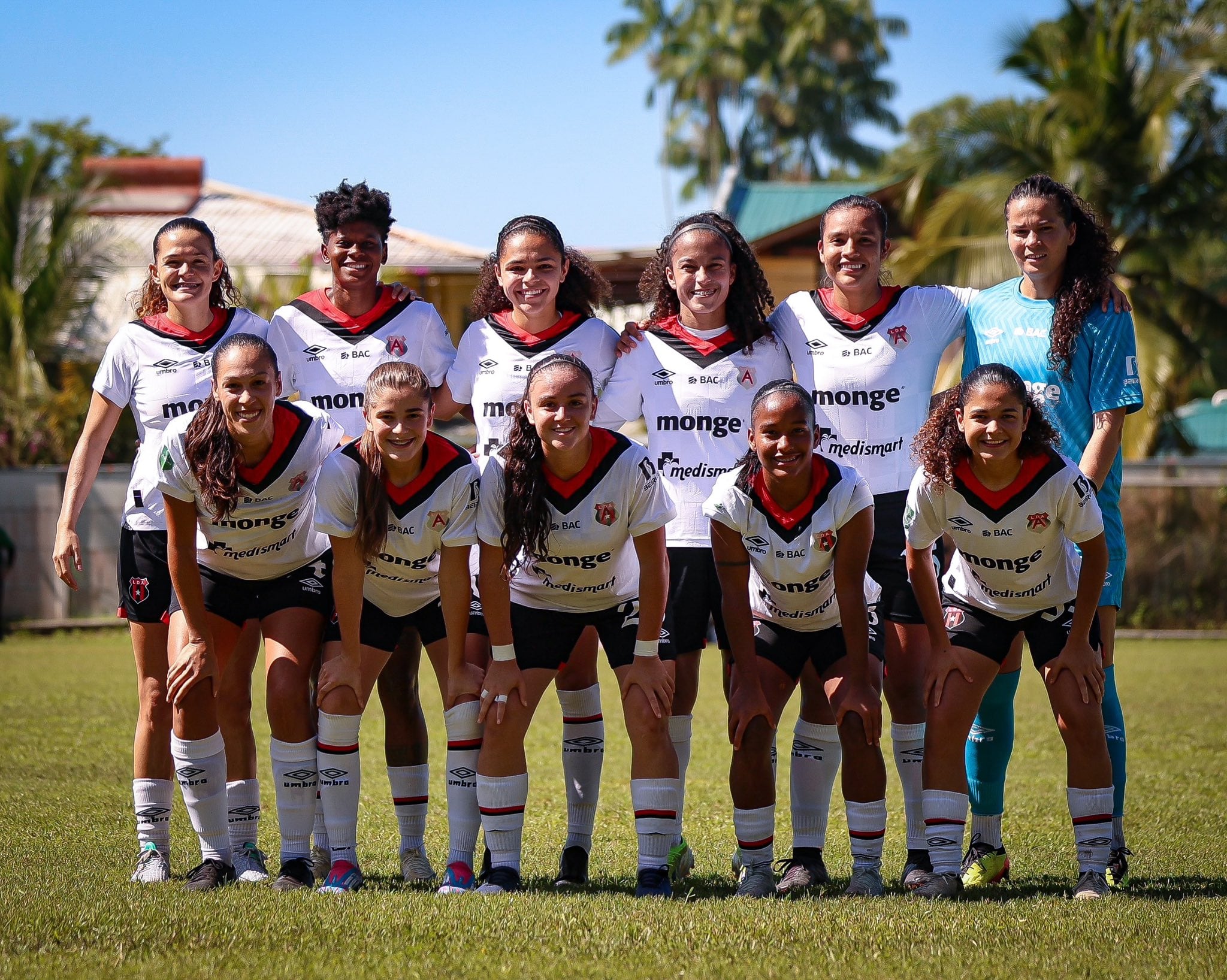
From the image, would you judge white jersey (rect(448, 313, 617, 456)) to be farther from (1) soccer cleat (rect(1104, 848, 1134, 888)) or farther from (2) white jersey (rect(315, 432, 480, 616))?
(1) soccer cleat (rect(1104, 848, 1134, 888))

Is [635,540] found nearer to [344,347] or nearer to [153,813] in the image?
Answer: [344,347]

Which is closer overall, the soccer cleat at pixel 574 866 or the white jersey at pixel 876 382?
the soccer cleat at pixel 574 866

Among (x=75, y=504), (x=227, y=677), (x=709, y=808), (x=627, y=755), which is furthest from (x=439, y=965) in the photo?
(x=627, y=755)

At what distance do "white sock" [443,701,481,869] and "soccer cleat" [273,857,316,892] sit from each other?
1.67ft

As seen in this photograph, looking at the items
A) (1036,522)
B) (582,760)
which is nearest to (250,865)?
(582,760)

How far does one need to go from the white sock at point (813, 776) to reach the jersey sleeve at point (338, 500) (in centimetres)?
185

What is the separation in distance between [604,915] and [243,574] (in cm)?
190

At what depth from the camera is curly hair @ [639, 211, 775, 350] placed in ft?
17.9

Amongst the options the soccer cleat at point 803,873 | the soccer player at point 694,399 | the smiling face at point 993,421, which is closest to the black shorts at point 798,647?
the soccer player at point 694,399

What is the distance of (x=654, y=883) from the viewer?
4.83 m

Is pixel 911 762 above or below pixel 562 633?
below

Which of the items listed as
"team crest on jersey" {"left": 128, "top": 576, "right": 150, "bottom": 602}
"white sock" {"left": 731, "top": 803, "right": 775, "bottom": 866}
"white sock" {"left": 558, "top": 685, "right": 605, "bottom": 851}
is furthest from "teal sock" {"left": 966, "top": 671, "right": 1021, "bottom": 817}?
"team crest on jersey" {"left": 128, "top": 576, "right": 150, "bottom": 602}

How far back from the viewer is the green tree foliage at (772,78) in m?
49.8

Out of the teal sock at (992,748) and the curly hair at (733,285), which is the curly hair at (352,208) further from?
the teal sock at (992,748)
